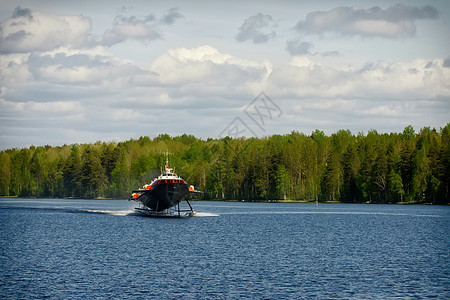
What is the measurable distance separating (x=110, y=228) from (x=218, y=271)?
44.6 meters

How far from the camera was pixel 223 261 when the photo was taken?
55.8 m

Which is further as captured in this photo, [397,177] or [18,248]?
[397,177]

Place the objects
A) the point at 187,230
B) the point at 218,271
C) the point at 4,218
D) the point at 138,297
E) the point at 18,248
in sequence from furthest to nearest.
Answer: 1. the point at 4,218
2. the point at 187,230
3. the point at 18,248
4. the point at 218,271
5. the point at 138,297

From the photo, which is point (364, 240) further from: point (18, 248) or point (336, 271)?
point (18, 248)

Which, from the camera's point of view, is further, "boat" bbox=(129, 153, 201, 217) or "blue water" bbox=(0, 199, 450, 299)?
"boat" bbox=(129, 153, 201, 217)

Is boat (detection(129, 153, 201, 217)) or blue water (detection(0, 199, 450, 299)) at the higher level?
boat (detection(129, 153, 201, 217))

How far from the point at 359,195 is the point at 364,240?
10941cm

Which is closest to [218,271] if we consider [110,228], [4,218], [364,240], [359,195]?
[364,240]

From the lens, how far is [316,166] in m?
192

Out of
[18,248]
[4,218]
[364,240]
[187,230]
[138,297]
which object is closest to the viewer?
[138,297]

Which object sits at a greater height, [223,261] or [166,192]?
[166,192]

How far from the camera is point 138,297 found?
39.8 metres

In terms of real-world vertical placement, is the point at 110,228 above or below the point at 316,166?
below

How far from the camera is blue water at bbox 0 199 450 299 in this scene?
42062 mm
